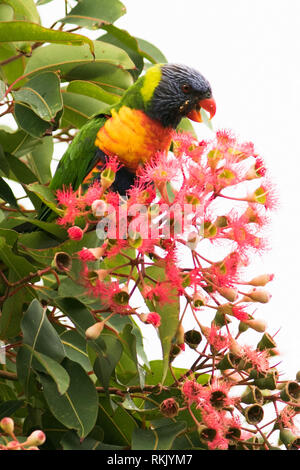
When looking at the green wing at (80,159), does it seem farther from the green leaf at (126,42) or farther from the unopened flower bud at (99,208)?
the unopened flower bud at (99,208)

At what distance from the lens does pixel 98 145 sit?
63.4 inches

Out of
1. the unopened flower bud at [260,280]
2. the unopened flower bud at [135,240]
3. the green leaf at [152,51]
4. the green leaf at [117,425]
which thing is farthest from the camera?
the green leaf at [152,51]

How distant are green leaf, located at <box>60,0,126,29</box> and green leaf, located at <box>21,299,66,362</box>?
80 cm

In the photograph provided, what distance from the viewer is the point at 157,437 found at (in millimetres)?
1141

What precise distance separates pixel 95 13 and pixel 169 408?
101 centimetres

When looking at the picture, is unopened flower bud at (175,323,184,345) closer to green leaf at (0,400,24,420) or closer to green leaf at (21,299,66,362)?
green leaf at (21,299,66,362)

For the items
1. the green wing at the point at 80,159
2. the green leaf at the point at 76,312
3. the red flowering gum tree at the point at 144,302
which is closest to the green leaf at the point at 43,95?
the red flowering gum tree at the point at 144,302

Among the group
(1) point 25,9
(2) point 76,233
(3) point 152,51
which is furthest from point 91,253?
(3) point 152,51

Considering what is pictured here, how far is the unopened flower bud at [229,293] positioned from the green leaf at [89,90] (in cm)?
69

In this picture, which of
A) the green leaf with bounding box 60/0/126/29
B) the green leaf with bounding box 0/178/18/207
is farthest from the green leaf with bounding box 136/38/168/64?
the green leaf with bounding box 0/178/18/207

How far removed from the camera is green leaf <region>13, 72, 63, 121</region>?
50.9 inches

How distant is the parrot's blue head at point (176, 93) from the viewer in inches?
63.3

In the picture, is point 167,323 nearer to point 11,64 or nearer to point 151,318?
point 151,318

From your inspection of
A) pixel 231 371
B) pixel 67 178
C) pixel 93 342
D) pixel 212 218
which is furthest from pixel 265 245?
pixel 67 178
